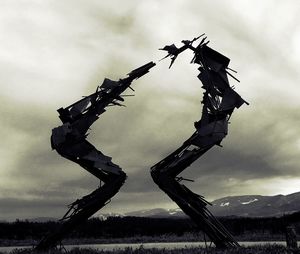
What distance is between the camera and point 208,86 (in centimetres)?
2244

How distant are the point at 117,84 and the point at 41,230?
46.7m

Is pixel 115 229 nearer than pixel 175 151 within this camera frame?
No

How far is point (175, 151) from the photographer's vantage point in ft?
71.8

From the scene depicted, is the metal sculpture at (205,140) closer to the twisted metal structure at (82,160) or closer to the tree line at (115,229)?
the twisted metal structure at (82,160)

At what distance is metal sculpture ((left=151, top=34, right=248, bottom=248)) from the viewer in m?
21.4

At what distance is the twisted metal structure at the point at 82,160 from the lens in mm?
21766

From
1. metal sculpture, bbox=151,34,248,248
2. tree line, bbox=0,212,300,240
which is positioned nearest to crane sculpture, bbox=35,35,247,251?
metal sculpture, bbox=151,34,248,248

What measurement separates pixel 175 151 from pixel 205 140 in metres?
1.32

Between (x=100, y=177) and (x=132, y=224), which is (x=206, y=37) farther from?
(x=132, y=224)

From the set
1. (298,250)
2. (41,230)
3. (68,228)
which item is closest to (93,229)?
(41,230)

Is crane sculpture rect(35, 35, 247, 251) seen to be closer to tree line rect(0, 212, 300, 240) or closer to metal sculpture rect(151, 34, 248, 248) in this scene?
metal sculpture rect(151, 34, 248, 248)

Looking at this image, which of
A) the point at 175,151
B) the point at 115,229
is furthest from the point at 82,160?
the point at 115,229

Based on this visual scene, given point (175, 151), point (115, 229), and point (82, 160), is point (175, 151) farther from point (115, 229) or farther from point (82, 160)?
point (115, 229)

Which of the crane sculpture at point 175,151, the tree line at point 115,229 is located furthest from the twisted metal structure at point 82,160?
the tree line at point 115,229
